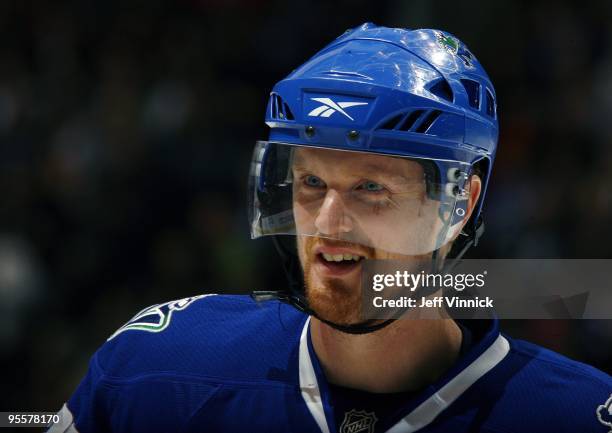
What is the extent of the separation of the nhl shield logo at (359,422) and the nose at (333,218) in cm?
43

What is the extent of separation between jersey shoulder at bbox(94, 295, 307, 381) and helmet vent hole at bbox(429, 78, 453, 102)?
66 cm

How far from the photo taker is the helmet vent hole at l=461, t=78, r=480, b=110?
2439mm

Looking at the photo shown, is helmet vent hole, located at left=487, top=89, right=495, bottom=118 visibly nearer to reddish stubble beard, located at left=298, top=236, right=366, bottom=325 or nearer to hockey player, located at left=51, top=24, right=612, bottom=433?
hockey player, located at left=51, top=24, right=612, bottom=433

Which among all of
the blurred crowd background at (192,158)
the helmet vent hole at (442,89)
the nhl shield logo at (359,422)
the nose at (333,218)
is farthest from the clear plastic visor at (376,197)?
the blurred crowd background at (192,158)

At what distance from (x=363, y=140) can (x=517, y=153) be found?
319 cm

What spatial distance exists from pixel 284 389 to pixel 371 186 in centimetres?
52

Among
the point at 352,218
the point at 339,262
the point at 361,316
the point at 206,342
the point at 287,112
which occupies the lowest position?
the point at 206,342

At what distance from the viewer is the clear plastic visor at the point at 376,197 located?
2.33 meters

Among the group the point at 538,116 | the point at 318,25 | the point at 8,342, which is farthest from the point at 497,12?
the point at 8,342

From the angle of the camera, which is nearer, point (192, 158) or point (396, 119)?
point (396, 119)

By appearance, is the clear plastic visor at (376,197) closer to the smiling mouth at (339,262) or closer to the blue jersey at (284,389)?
the smiling mouth at (339,262)

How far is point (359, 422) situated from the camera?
2.41m

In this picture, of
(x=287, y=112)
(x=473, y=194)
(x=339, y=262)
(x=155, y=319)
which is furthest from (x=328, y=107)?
(x=155, y=319)

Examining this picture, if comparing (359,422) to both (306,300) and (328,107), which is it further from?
(328,107)
